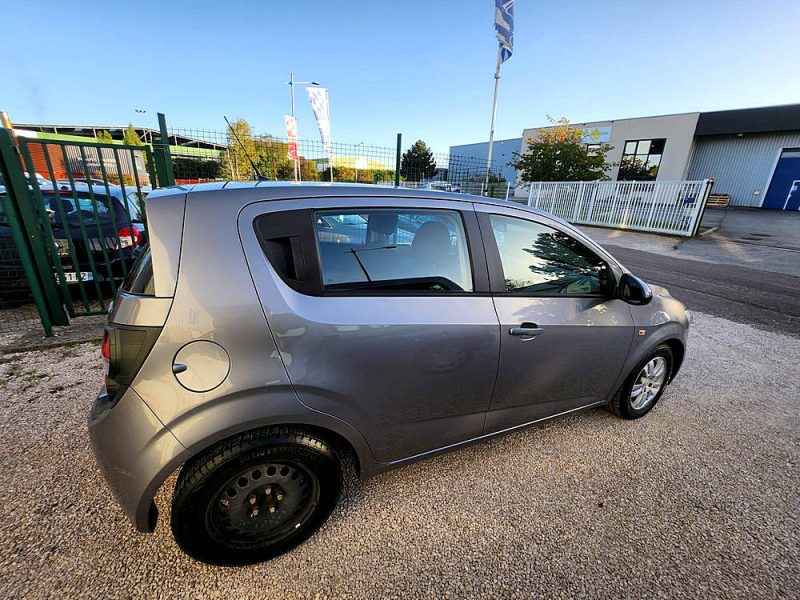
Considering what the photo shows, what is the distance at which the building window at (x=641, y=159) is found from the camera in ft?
82.9

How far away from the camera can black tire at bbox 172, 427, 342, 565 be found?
1423mm

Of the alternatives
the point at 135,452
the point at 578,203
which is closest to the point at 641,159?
the point at 578,203

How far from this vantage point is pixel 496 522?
188cm

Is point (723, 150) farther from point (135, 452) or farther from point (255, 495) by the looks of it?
point (135, 452)

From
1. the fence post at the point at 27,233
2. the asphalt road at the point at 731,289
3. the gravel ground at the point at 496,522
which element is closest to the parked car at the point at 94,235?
the fence post at the point at 27,233

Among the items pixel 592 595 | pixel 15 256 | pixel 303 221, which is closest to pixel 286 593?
pixel 592 595

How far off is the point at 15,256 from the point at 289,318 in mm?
4852

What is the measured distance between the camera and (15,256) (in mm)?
4082

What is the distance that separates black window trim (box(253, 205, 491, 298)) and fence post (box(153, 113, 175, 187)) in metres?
3.67

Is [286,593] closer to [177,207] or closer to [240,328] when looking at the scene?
[240,328]

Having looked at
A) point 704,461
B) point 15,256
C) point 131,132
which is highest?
point 131,132

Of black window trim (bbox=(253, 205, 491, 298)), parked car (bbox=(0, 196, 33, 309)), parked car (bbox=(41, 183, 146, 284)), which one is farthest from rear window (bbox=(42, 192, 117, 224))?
black window trim (bbox=(253, 205, 491, 298))

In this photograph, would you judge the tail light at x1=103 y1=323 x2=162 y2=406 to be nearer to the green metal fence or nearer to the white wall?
the green metal fence

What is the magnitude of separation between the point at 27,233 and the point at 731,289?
1073 cm
